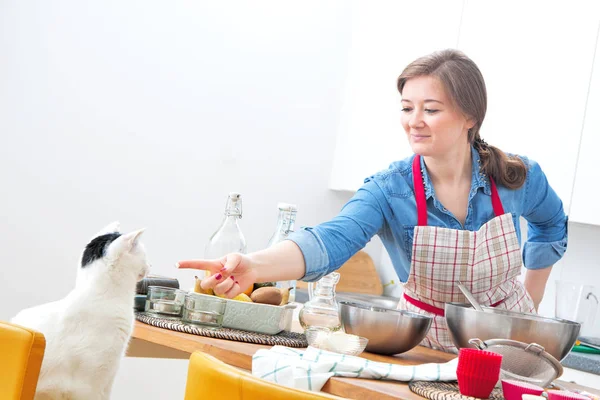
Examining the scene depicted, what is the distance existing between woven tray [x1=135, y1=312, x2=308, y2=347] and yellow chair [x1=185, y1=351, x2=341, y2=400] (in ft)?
1.41

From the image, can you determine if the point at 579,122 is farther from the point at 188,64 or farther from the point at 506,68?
the point at 188,64

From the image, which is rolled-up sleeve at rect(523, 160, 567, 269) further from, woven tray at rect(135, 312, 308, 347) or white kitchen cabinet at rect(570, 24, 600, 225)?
woven tray at rect(135, 312, 308, 347)

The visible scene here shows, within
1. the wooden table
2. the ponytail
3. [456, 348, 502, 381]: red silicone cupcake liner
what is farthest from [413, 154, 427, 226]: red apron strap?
[456, 348, 502, 381]: red silicone cupcake liner

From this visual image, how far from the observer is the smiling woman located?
1777mm

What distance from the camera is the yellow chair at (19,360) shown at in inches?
43.8

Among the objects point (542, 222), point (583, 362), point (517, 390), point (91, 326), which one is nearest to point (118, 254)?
point (91, 326)

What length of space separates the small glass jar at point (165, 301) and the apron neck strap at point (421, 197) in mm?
605

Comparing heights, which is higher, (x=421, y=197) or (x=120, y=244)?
(x=421, y=197)

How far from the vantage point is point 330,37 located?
361 centimetres

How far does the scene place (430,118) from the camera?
72.8 inches

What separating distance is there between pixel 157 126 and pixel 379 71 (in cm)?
107

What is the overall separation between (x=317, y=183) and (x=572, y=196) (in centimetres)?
124

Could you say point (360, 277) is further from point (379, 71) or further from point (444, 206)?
point (444, 206)

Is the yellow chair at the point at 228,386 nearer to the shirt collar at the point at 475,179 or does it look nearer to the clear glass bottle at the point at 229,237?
the clear glass bottle at the point at 229,237
